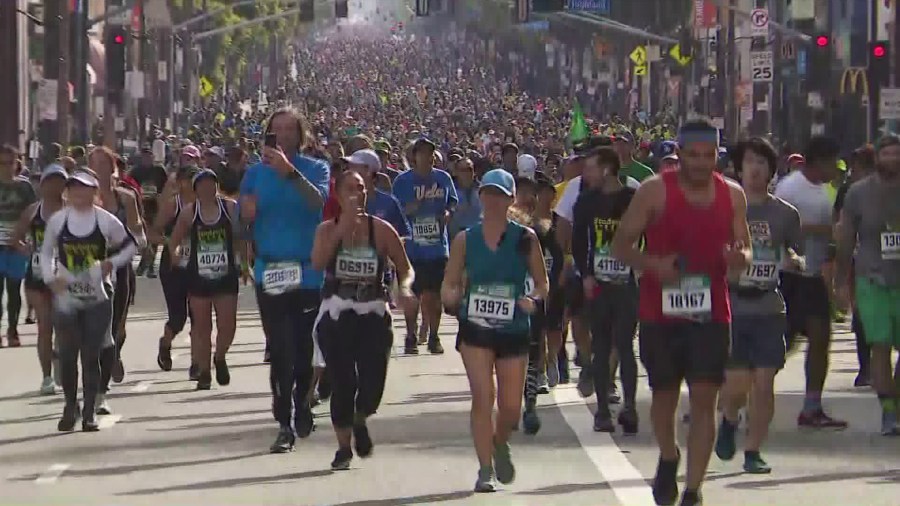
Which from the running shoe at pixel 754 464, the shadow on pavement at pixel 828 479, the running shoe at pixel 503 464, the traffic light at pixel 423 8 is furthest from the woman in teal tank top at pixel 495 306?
the traffic light at pixel 423 8

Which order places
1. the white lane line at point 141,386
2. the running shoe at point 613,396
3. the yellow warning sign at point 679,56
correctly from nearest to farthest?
the running shoe at point 613,396 < the white lane line at point 141,386 < the yellow warning sign at point 679,56

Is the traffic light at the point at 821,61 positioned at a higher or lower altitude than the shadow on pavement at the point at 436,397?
higher

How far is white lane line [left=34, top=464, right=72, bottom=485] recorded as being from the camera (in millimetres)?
12406

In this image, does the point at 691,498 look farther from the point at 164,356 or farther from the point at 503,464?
the point at 164,356

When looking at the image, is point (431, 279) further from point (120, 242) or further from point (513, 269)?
point (513, 269)

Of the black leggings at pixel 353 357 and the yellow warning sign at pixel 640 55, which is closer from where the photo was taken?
the black leggings at pixel 353 357

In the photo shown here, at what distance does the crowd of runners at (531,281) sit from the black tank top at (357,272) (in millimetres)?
11

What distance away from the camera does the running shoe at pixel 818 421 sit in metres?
14.9

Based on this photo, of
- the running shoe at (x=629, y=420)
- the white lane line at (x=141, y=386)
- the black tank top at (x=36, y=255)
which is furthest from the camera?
the black tank top at (x=36, y=255)

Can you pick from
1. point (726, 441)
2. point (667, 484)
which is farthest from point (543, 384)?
point (667, 484)

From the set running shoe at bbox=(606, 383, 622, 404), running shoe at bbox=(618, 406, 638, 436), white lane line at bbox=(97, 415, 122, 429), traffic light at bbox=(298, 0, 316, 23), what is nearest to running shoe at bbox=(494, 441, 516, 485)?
running shoe at bbox=(618, 406, 638, 436)

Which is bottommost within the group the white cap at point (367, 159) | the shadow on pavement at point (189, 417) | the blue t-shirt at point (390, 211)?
the shadow on pavement at point (189, 417)

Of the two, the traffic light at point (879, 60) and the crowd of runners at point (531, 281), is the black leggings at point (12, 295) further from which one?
the traffic light at point (879, 60)

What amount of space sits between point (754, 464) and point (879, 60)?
27.9 meters
